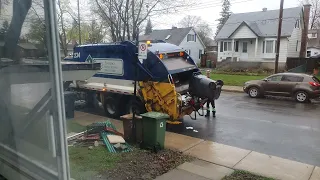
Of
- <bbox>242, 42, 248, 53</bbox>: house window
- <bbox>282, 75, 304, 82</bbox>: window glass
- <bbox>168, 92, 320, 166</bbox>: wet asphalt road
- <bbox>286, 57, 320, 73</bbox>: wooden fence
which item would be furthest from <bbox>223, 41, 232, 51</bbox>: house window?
<bbox>168, 92, 320, 166</bbox>: wet asphalt road

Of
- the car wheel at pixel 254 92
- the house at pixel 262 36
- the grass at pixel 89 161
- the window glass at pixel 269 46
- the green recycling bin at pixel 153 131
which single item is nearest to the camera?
the grass at pixel 89 161

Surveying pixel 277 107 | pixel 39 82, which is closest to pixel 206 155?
pixel 39 82

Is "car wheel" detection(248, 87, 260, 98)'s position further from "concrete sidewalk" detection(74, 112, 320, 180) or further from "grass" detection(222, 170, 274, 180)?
"grass" detection(222, 170, 274, 180)

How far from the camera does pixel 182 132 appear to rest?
8422 millimetres

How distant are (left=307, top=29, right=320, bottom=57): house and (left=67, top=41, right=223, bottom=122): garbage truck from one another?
47564mm

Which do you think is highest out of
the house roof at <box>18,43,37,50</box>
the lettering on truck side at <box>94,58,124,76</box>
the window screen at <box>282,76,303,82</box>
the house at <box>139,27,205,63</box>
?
the house at <box>139,27,205,63</box>

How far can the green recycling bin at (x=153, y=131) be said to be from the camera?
Answer: 20.2ft

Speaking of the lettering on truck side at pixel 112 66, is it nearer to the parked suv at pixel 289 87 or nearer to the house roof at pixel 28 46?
the house roof at pixel 28 46

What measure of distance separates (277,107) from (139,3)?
53.7ft

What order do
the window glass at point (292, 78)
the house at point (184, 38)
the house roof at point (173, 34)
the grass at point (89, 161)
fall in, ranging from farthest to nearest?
the house at point (184, 38)
the house roof at point (173, 34)
the window glass at point (292, 78)
the grass at point (89, 161)

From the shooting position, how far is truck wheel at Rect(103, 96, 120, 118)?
10.0 metres

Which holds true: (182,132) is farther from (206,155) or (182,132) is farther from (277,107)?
(277,107)

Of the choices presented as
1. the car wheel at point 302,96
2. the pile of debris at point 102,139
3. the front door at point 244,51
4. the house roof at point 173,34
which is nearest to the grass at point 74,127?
the pile of debris at point 102,139

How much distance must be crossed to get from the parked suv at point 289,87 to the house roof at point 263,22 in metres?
17.7
